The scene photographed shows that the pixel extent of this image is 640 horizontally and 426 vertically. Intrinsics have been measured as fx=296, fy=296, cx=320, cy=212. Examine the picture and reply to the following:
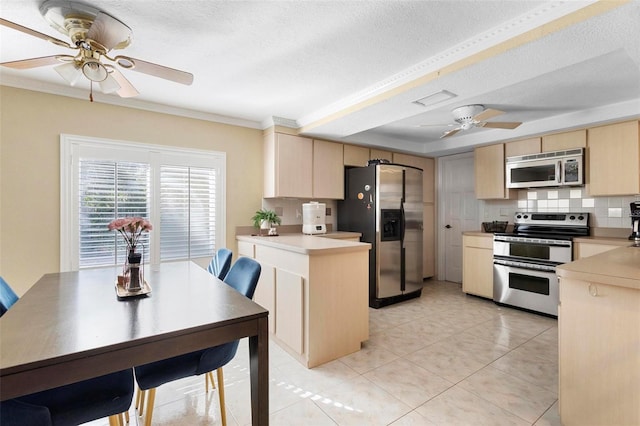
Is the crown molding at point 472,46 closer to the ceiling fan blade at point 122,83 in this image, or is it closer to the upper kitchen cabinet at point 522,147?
the ceiling fan blade at point 122,83

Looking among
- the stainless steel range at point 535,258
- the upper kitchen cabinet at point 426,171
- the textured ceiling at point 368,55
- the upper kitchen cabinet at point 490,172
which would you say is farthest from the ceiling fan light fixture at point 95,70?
the upper kitchen cabinet at point 490,172

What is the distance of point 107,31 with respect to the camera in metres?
1.57

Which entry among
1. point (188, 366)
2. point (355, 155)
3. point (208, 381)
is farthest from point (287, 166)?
point (188, 366)

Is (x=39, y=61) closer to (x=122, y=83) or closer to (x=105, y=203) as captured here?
(x=122, y=83)

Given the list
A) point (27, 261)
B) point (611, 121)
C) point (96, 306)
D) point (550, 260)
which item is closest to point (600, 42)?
point (611, 121)

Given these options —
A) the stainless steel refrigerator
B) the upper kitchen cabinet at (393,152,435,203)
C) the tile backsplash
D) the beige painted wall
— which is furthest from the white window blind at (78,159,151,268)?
the tile backsplash

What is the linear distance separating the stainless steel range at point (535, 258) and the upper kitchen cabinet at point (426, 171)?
4.96ft

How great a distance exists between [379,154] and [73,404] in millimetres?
4362

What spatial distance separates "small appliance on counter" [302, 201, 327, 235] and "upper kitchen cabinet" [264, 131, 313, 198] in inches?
8.4

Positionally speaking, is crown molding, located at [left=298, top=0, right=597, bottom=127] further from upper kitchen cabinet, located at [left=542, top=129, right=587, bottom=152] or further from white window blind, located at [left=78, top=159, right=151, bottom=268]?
upper kitchen cabinet, located at [left=542, top=129, right=587, bottom=152]

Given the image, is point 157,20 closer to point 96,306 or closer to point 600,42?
point 96,306

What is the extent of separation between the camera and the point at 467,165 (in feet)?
16.1

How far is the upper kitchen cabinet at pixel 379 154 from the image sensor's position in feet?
15.1

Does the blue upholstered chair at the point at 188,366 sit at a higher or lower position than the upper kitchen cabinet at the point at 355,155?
lower
